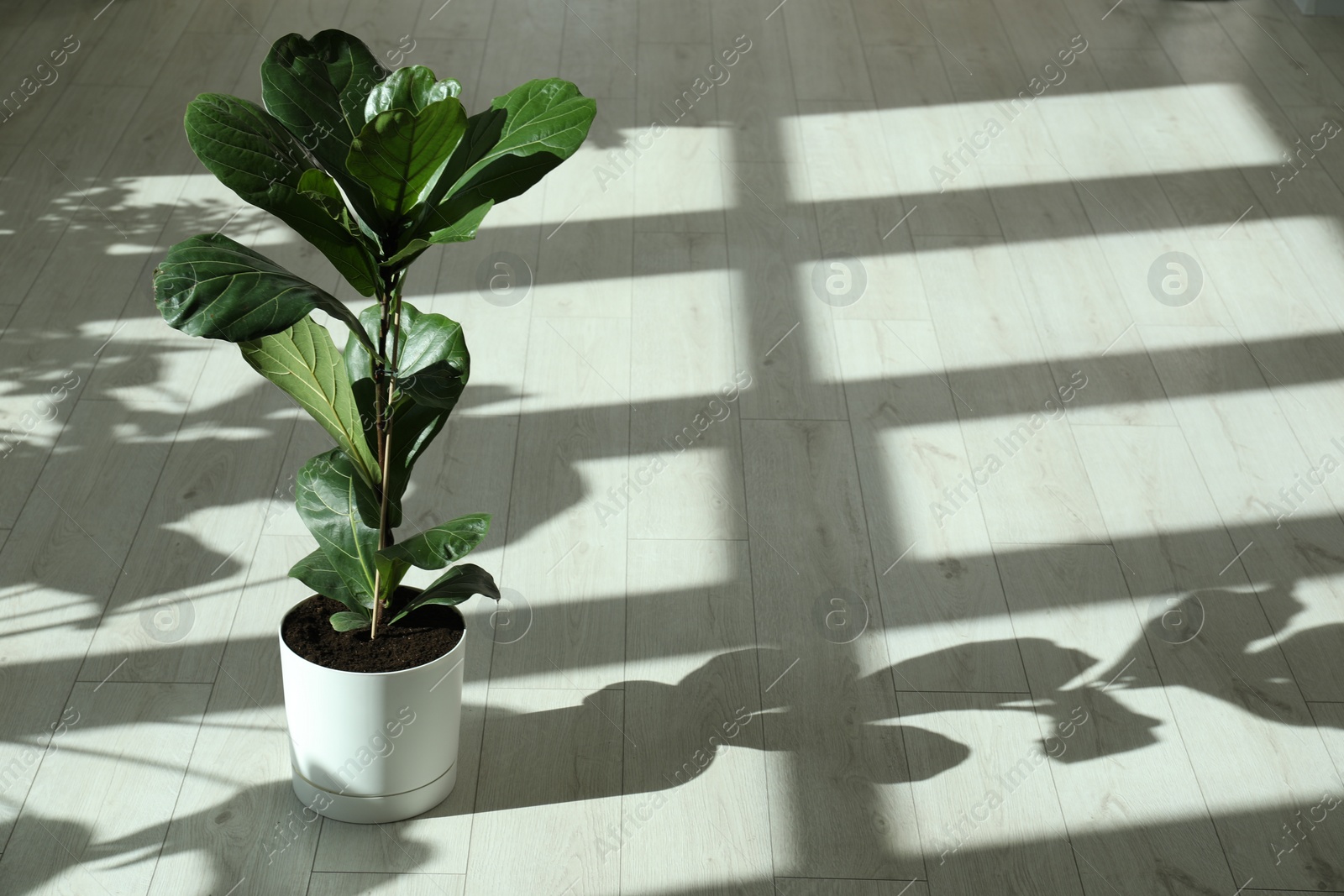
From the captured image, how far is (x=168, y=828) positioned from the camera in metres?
2.10

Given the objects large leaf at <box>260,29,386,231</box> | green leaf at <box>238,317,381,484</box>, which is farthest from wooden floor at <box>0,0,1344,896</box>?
large leaf at <box>260,29,386,231</box>

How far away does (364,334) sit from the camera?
5.32 feet

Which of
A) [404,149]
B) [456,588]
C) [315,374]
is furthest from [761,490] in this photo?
[404,149]

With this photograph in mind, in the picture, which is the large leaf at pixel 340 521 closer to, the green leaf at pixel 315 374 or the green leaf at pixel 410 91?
the green leaf at pixel 315 374

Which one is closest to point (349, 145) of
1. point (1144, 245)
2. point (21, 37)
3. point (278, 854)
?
point (278, 854)

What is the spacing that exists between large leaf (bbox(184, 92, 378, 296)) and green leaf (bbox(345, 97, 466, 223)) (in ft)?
0.24

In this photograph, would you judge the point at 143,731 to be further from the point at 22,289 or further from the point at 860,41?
the point at 860,41

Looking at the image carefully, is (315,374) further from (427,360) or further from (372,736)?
(372,736)

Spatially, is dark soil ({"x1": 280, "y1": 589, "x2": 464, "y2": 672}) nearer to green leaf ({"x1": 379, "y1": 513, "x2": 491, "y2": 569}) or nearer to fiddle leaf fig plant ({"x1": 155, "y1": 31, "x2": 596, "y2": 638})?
fiddle leaf fig plant ({"x1": 155, "y1": 31, "x2": 596, "y2": 638})

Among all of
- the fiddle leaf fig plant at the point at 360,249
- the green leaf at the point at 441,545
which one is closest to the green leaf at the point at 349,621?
the fiddle leaf fig plant at the point at 360,249

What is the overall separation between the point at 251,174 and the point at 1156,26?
4.43 meters

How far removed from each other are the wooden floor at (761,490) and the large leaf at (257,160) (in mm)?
1051

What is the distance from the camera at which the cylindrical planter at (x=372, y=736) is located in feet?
6.35

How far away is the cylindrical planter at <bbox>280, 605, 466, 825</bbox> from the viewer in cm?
193
